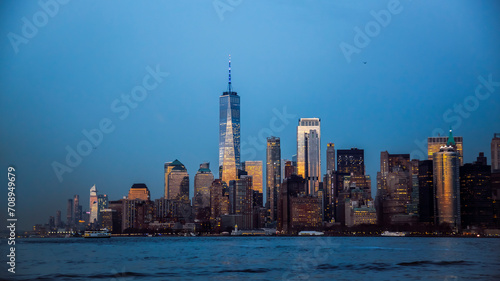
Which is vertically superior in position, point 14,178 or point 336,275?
point 14,178

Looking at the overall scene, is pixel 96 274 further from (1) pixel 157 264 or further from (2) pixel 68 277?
(1) pixel 157 264

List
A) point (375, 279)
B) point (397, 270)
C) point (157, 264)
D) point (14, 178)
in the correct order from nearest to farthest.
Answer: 1. point (14, 178)
2. point (375, 279)
3. point (397, 270)
4. point (157, 264)

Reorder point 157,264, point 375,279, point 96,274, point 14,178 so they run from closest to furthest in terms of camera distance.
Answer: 1. point 14,178
2. point 375,279
3. point 96,274
4. point 157,264

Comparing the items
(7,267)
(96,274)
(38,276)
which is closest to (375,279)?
(96,274)

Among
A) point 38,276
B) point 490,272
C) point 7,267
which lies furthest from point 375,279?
point 7,267

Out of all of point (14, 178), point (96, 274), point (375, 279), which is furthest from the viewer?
point (96, 274)

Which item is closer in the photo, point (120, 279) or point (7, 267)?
point (120, 279)

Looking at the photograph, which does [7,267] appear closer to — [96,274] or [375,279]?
[96,274]

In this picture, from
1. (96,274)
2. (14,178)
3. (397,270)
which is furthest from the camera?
(397,270)

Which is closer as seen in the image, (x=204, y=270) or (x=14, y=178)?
(x=14, y=178)
